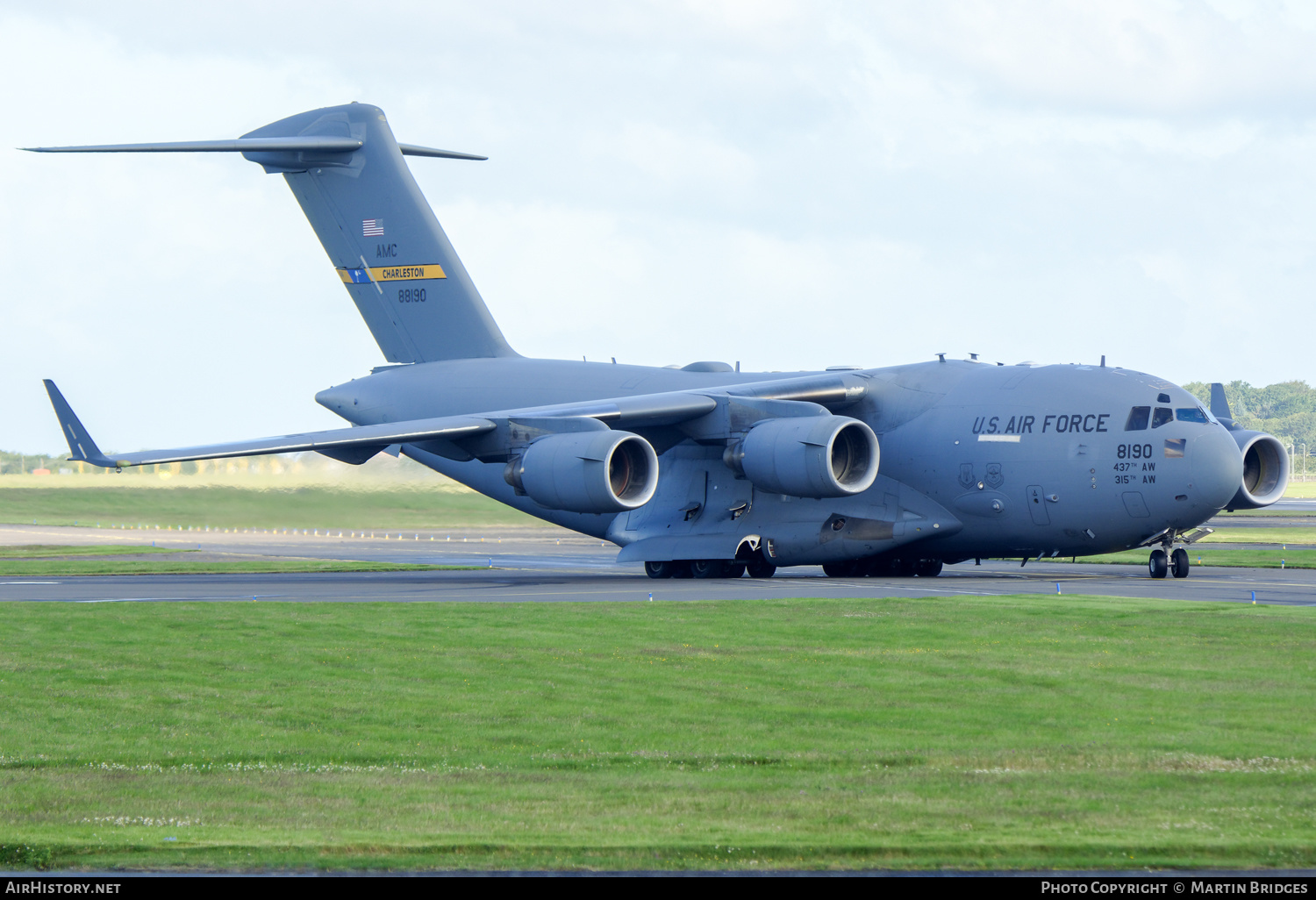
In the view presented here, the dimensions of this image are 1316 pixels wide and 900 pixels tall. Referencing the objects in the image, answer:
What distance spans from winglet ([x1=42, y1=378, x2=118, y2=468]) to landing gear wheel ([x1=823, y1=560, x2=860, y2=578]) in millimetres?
11728

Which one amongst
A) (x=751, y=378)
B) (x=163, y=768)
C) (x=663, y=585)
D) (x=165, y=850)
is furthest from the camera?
(x=751, y=378)

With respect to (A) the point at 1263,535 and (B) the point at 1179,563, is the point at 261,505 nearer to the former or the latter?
(B) the point at 1179,563

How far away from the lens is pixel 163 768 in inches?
327

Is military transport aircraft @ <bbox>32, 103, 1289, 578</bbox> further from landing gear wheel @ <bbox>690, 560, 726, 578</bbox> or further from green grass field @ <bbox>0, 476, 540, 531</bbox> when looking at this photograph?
green grass field @ <bbox>0, 476, 540, 531</bbox>

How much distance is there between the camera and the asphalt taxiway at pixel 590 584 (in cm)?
1977

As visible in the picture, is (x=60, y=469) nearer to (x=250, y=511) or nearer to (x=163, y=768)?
(x=250, y=511)

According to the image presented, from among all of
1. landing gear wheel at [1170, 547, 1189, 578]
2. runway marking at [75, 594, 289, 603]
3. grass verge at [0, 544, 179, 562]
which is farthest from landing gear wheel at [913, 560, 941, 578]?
grass verge at [0, 544, 179, 562]

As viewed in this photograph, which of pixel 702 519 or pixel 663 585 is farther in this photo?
pixel 702 519

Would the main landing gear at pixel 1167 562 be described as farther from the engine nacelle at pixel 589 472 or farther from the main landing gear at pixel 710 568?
the engine nacelle at pixel 589 472

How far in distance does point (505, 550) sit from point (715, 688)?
84.6 feet

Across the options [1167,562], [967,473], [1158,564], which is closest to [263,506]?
[967,473]

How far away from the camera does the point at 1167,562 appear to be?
75.0ft

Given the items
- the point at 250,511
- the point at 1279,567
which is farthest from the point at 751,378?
the point at 250,511

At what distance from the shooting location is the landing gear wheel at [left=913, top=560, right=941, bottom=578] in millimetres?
25688
